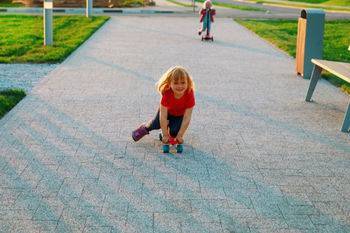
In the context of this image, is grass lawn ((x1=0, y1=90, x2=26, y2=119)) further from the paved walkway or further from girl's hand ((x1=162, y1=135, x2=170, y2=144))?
girl's hand ((x1=162, y1=135, x2=170, y2=144))

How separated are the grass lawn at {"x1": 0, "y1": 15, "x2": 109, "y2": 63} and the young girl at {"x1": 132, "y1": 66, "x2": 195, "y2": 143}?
599 centimetres

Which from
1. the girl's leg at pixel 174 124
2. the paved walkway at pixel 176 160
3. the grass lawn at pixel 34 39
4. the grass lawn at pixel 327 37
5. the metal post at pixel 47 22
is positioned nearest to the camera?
the paved walkway at pixel 176 160

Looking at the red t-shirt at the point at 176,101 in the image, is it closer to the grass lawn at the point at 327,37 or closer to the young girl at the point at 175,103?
the young girl at the point at 175,103

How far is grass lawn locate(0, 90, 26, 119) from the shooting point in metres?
7.03

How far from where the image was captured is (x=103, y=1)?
101 ft

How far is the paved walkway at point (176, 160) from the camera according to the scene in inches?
160

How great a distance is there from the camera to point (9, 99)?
742 centimetres

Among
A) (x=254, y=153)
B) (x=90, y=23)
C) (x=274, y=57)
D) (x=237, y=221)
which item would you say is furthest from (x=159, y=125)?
(x=90, y=23)

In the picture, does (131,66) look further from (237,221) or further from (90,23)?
(90,23)

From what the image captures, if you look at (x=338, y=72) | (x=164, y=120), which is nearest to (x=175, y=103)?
(x=164, y=120)

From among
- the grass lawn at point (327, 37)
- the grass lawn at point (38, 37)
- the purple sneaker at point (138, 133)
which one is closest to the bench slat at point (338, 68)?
the grass lawn at point (327, 37)

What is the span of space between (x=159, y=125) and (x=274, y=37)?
11.0m

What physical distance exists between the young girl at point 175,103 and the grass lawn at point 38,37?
5.99m

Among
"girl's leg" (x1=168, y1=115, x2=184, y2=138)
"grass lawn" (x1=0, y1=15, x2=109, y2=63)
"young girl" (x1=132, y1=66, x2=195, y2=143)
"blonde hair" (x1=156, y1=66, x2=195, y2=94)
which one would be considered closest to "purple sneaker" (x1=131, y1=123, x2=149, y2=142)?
"young girl" (x1=132, y1=66, x2=195, y2=143)
